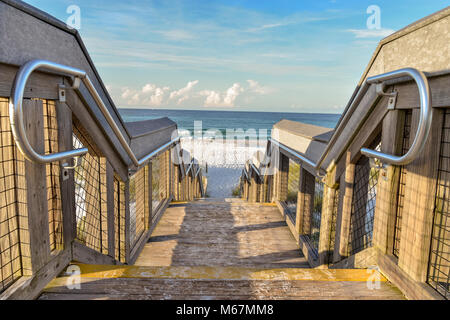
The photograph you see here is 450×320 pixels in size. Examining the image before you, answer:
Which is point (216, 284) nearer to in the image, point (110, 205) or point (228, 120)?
point (110, 205)

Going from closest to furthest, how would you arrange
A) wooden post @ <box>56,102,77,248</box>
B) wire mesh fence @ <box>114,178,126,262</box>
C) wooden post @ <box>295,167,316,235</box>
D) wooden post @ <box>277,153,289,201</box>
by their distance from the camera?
wooden post @ <box>56,102,77,248</box> → wire mesh fence @ <box>114,178,126,262</box> → wooden post @ <box>295,167,316,235</box> → wooden post @ <box>277,153,289,201</box>

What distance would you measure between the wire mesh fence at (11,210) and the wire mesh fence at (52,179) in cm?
29

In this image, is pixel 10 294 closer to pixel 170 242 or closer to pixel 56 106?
pixel 56 106

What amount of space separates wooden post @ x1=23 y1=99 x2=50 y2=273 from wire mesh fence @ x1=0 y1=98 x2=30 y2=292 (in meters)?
0.03

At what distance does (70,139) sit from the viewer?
1.98m

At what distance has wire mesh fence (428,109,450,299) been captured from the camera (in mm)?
1516

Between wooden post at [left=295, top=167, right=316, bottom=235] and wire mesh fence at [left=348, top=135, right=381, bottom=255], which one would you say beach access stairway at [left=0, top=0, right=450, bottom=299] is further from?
wooden post at [left=295, top=167, right=316, bottom=235]

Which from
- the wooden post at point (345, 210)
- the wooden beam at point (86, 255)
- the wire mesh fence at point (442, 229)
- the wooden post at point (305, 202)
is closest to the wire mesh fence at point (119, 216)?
the wooden beam at point (86, 255)

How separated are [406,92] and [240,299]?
5.11ft

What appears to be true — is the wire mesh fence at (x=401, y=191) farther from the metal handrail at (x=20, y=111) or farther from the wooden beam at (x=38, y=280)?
the wooden beam at (x=38, y=280)

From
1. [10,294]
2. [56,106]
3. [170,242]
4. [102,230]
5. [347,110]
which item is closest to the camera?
[10,294]

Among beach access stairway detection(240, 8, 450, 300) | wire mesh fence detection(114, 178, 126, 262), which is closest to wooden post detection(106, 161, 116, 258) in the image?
wire mesh fence detection(114, 178, 126, 262)

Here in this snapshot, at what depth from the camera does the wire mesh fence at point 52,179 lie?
1843mm
